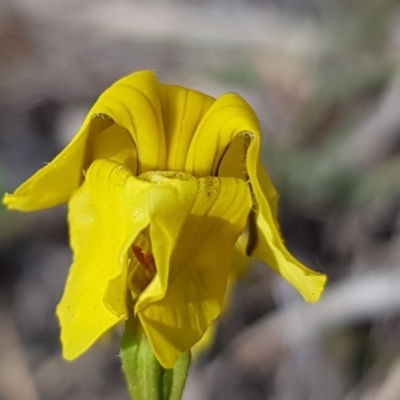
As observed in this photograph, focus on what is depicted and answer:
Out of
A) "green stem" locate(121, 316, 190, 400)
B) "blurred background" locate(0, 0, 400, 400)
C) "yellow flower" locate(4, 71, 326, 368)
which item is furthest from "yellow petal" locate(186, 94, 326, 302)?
"blurred background" locate(0, 0, 400, 400)

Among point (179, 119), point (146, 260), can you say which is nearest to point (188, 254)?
point (146, 260)

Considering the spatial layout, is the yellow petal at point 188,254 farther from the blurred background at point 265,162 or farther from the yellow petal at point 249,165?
the blurred background at point 265,162

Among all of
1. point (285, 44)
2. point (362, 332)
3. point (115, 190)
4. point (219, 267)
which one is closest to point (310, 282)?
point (219, 267)

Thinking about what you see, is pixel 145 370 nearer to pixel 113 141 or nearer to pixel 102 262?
pixel 102 262

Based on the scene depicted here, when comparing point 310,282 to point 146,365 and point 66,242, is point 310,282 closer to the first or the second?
point 146,365

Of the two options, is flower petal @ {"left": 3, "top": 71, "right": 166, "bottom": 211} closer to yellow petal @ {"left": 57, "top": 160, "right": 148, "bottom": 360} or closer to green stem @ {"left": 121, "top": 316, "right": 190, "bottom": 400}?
Result: yellow petal @ {"left": 57, "top": 160, "right": 148, "bottom": 360}

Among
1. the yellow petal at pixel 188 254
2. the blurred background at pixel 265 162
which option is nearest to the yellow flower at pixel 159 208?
the yellow petal at pixel 188 254
